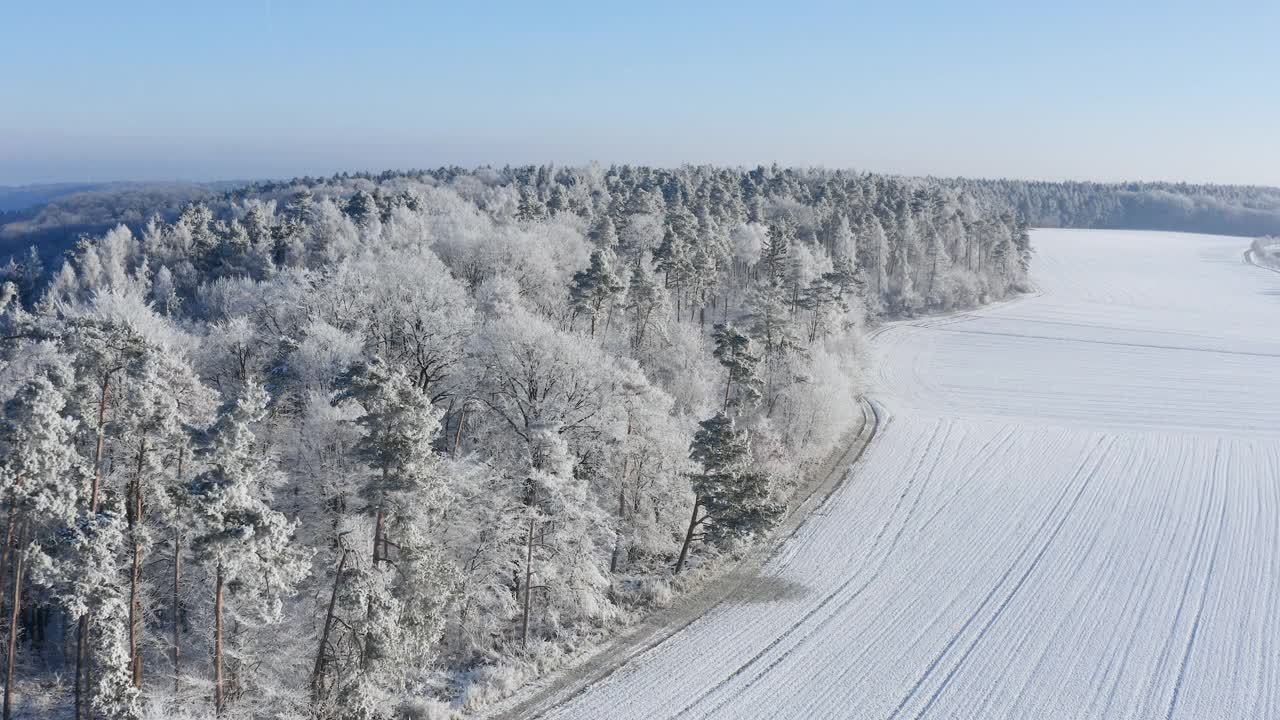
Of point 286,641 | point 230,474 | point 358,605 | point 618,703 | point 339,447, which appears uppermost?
point 230,474

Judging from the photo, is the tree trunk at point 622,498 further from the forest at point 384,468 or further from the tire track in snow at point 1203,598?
the tire track in snow at point 1203,598

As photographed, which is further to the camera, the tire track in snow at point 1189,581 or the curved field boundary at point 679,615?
the tire track in snow at point 1189,581

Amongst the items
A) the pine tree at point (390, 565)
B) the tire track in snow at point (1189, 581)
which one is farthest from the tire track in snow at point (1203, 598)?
the pine tree at point (390, 565)

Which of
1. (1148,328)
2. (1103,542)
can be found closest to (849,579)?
(1103,542)

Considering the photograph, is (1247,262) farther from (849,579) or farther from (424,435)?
(424,435)

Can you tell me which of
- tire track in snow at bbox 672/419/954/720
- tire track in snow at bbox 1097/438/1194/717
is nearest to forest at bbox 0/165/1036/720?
tire track in snow at bbox 672/419/954/720

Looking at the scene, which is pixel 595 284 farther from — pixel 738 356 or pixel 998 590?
pixel 998 590
